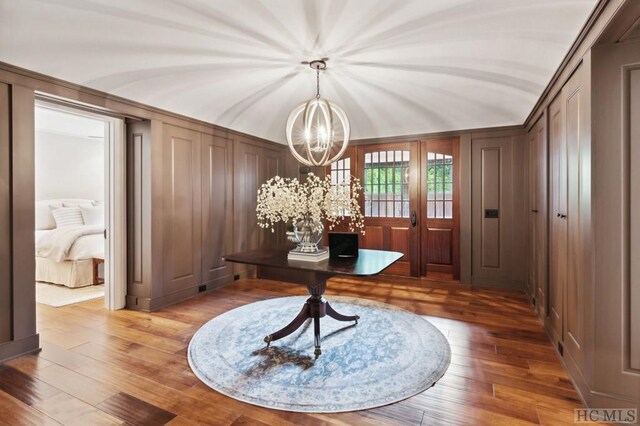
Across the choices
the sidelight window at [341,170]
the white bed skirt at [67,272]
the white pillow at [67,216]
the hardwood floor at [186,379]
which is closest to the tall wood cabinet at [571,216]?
the hardwood floor at [186,379]

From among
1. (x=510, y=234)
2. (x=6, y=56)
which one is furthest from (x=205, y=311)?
(x=510, y=234)

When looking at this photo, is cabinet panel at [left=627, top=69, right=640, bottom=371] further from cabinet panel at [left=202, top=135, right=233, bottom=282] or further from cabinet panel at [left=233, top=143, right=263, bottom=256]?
cabinet panel at [left=233, top=143, right=263, bottom=256]

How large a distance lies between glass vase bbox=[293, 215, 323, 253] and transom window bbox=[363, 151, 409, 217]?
285 cm

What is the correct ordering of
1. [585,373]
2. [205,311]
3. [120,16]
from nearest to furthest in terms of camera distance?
[585,373]
[120,16]
[205,311]

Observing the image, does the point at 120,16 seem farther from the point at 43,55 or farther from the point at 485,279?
the point at 485,279

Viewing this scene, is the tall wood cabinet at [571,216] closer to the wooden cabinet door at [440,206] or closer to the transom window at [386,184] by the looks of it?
the wooden cabinet door at [440,206]

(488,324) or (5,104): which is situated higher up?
(5,104)

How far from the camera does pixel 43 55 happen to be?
Answer: 98.1 inches

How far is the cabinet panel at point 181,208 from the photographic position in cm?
387

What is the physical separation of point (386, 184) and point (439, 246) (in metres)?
1.30

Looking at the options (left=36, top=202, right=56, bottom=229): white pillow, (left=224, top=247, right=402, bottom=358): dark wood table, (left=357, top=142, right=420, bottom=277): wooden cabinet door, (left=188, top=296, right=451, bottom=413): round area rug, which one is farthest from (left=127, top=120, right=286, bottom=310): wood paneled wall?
(left=36, top=202, right=56, bottom=229): white pillow

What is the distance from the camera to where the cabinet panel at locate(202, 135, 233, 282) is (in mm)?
4395

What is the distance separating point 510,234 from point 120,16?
4.91 metres

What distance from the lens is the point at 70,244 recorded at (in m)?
4.48
